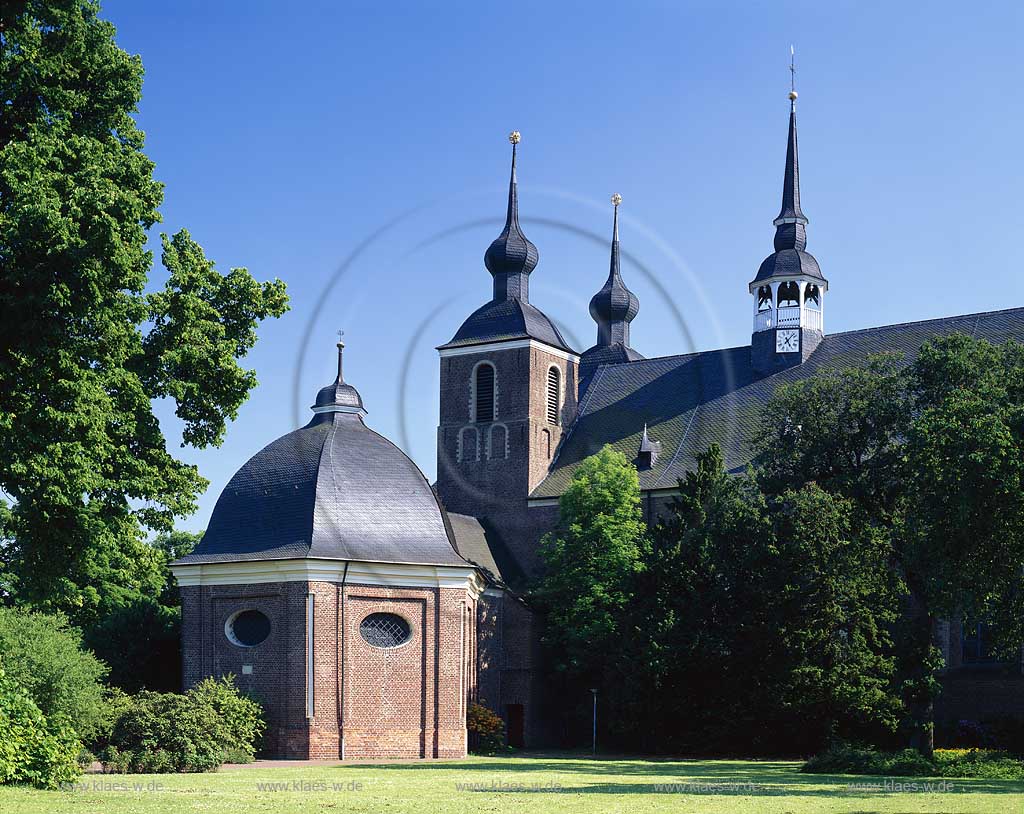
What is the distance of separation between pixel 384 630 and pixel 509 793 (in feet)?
75.5

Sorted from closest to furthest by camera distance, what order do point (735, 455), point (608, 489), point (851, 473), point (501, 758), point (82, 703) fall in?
1. point (82, 703)
2. point (851, 473)
3. point (501, 758)
4. point (608, 489)
5. point (735, 455)

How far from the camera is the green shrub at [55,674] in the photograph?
1422 inches

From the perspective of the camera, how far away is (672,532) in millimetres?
49312

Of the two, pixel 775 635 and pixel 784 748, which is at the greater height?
pixel 775 635

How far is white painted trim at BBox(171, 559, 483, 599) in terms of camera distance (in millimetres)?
46344

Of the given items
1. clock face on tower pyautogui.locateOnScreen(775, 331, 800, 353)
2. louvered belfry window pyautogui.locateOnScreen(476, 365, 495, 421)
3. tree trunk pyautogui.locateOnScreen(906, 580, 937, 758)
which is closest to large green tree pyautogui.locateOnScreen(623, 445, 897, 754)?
tree trunk pyautogui.locateOnScreen(906, 580, 937, 758)

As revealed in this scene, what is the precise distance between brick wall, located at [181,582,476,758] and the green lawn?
341 inches

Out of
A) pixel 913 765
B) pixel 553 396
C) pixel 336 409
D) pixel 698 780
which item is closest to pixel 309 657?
pixel 336 409

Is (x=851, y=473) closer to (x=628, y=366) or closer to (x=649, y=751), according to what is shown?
(x=649, y=751)

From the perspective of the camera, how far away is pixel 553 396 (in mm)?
64562

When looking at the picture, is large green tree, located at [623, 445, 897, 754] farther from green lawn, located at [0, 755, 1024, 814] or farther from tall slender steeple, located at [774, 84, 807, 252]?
tall slender steeple, located at [774, 84, 807, 252]

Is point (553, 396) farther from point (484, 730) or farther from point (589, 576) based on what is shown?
point (484, 730)

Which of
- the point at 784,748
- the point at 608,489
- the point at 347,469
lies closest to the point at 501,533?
the point at 608,489

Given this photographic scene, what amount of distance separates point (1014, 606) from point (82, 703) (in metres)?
23.7
